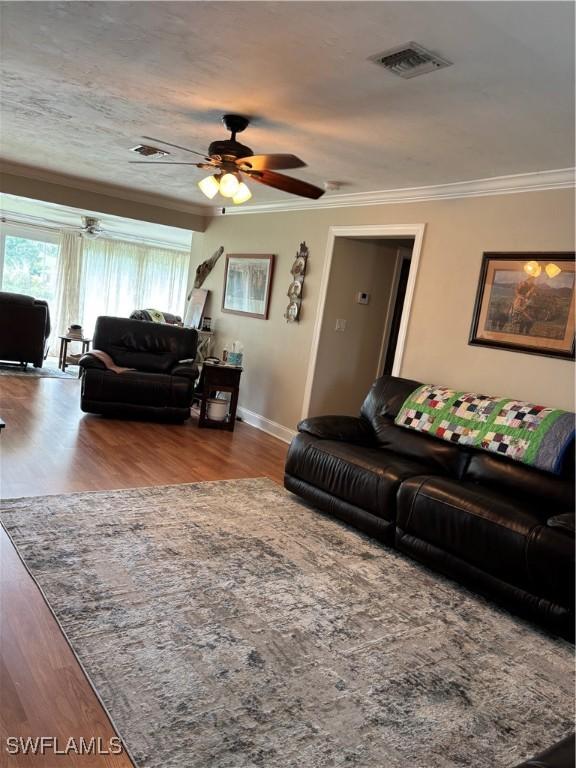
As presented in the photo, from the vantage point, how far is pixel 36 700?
173 centimetres

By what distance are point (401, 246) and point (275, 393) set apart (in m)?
2.00

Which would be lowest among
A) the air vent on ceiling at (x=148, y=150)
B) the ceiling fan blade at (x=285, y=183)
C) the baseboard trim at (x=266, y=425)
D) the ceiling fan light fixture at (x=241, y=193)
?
the baseboard trim at (x=266, y=425)

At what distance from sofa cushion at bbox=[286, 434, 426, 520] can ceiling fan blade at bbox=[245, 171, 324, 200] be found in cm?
159

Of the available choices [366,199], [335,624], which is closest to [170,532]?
[335,624]

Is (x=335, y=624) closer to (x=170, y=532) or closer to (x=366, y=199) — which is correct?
(x=170, y=532)

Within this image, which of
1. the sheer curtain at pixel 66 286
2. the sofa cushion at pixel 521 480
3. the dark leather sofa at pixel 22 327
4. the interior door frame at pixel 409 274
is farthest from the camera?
the sheer curtain at pixel 66 286

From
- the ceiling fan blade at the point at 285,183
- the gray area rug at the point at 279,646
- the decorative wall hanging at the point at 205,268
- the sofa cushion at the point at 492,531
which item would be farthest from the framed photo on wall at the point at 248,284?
the sofa cushion at the point at 492,531

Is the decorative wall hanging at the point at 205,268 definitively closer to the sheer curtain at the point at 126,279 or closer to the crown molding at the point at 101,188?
the crown molding at the point at 101,188

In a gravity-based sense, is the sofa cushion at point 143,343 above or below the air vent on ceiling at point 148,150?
below

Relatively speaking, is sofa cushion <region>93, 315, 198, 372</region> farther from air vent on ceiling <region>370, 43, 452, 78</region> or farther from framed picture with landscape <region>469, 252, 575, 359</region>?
air vent on ceiling <region>370, 43, 452, 78</region>

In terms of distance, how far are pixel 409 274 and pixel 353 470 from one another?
1942 mm

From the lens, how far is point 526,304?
144 inches

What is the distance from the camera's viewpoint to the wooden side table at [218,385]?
18.0ft

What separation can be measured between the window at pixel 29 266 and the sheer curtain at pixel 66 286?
133 mm
